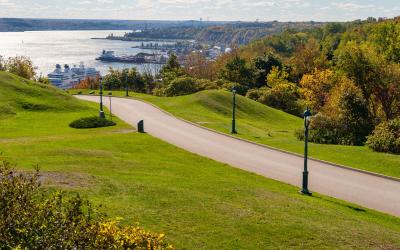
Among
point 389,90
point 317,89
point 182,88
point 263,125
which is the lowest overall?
point 263,125

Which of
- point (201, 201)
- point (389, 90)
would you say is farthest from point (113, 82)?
point (201, 201)

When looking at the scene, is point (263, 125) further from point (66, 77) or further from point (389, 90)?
point (66, 77)

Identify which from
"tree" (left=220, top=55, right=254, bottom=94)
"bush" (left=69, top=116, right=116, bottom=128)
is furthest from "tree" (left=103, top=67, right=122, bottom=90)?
"bush" (left=69, top=116, right=116, bottom=128)

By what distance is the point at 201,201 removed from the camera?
15.5m

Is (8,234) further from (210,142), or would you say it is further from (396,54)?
(396,54)

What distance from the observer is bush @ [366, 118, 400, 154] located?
89.8ft

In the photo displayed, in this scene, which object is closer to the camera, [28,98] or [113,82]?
[28,98]

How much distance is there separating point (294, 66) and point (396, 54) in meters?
27.3

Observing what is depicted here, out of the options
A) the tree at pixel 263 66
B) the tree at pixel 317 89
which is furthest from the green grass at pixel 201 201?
the tree at pixel 263 66

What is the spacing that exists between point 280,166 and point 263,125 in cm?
2143

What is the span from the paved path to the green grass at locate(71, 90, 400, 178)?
1.42 meters

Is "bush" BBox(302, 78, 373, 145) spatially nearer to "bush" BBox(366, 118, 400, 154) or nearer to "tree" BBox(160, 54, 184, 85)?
"bush" BBox(366, 118, 400, 154)

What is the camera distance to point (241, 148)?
1128 inches

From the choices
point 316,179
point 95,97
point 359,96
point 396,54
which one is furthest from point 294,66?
point 316,179
